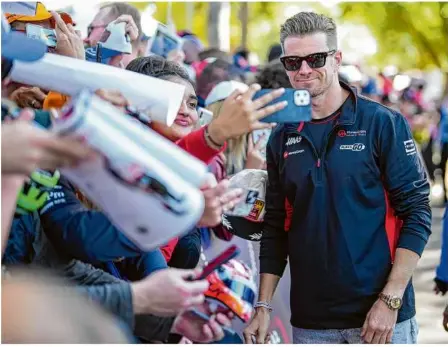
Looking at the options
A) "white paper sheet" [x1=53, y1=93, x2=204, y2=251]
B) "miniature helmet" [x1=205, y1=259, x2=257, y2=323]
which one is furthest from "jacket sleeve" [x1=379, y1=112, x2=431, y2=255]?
"white paper sheet" [x1=53, y1=93, x2=204, y2=251]

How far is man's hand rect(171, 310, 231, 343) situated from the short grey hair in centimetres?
157

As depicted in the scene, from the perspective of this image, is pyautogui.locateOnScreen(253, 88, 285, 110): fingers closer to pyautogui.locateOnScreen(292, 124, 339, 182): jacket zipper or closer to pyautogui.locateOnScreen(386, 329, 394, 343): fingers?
pyautogui.locateOnScreen(292, 124, 339, 182): jacket zipper

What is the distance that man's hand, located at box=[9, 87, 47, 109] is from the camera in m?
3.37

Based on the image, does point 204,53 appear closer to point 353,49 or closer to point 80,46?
point 80,46

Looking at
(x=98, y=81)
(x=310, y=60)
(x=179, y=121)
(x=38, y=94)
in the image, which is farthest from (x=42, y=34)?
(x=310, y=60)

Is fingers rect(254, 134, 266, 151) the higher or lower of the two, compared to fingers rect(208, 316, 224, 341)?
lower

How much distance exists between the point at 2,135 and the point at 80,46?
5.00ft

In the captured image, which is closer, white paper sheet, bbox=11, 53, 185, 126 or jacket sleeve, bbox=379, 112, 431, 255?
white paper sheet, bbox=11, 53, 185, 126

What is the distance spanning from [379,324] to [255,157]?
183 centimetres

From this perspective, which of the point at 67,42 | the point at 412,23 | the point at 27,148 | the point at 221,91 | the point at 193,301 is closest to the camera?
the point at 27,148

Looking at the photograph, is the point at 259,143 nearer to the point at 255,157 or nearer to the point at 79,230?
the point at 255,157

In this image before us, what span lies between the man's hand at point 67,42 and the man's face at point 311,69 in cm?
97

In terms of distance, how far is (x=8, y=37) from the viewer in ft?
8.88

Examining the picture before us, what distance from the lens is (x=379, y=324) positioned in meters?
4.03
